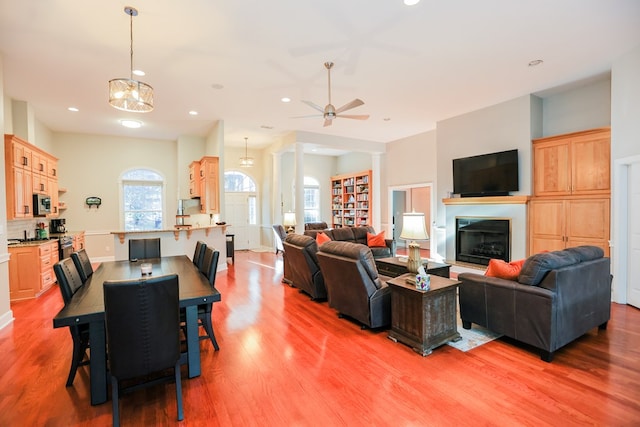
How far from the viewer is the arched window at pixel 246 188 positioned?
Result: 986 centimetres

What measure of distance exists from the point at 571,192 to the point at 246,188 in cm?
838

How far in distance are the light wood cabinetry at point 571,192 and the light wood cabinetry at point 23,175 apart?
337 inches

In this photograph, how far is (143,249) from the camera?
4160 mm

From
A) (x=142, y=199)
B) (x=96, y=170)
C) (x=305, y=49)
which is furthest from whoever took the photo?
(x=142, y=199)

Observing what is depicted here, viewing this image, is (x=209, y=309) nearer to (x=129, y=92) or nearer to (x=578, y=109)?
(x=129, y=92)

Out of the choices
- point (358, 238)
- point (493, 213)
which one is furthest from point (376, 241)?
point (493, 213)

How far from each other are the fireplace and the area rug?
2.94 meters

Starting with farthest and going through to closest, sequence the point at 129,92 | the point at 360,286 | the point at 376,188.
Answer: the point at 376,188
the point at 360,286
the point at 129,92

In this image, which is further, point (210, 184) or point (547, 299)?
point (210, 184)

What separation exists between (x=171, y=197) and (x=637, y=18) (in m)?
9.60

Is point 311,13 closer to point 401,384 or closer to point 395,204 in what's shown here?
point 401,384

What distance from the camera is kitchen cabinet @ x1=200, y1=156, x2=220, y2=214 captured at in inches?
265

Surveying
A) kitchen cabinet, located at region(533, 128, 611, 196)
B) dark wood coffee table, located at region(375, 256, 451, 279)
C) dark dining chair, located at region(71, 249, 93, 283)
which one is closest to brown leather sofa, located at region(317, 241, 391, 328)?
dark wood coffee table, located at region(375, 256, 451, 279)

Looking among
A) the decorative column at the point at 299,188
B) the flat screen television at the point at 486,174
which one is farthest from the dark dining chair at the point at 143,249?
the flat screen television at the point at 486,174
